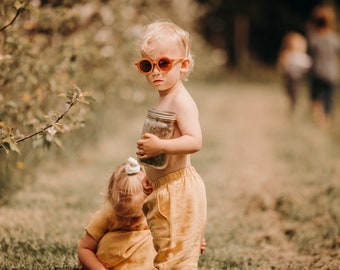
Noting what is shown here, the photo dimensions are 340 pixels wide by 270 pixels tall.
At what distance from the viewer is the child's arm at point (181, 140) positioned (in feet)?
7.57

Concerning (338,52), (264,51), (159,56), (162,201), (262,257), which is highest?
(264,51)

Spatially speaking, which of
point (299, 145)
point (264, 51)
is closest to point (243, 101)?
point (299, 145)

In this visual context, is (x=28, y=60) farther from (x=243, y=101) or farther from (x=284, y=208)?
(x=243, y=101)

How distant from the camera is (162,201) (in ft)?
7.91

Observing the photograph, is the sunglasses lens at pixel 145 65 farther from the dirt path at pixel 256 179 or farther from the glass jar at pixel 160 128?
the dirt path at pixel 256 179

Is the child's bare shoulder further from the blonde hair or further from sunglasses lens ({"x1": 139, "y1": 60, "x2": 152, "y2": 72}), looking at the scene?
the blonde hair

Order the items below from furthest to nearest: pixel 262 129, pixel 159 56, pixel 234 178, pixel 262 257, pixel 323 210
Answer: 1. pixel 262 129
2. pixel 234 178
3. pixel 323 210
4. pixel 262 257
5. pixel 159 56

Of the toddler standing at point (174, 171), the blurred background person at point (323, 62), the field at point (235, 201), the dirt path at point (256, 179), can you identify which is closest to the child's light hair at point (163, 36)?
the toddler standing at point (174, 171)

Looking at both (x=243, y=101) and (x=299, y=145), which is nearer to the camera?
(x=299, y=145)

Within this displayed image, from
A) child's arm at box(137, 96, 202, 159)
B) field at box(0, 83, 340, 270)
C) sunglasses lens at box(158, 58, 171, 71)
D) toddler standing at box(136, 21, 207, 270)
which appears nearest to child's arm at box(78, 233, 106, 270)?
field at box(0, 83, 340, 270)

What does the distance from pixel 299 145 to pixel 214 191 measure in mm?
2502

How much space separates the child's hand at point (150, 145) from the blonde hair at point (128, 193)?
1.34 ft

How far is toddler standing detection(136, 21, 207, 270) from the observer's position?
7.81ft

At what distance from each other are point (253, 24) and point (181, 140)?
944 inches
